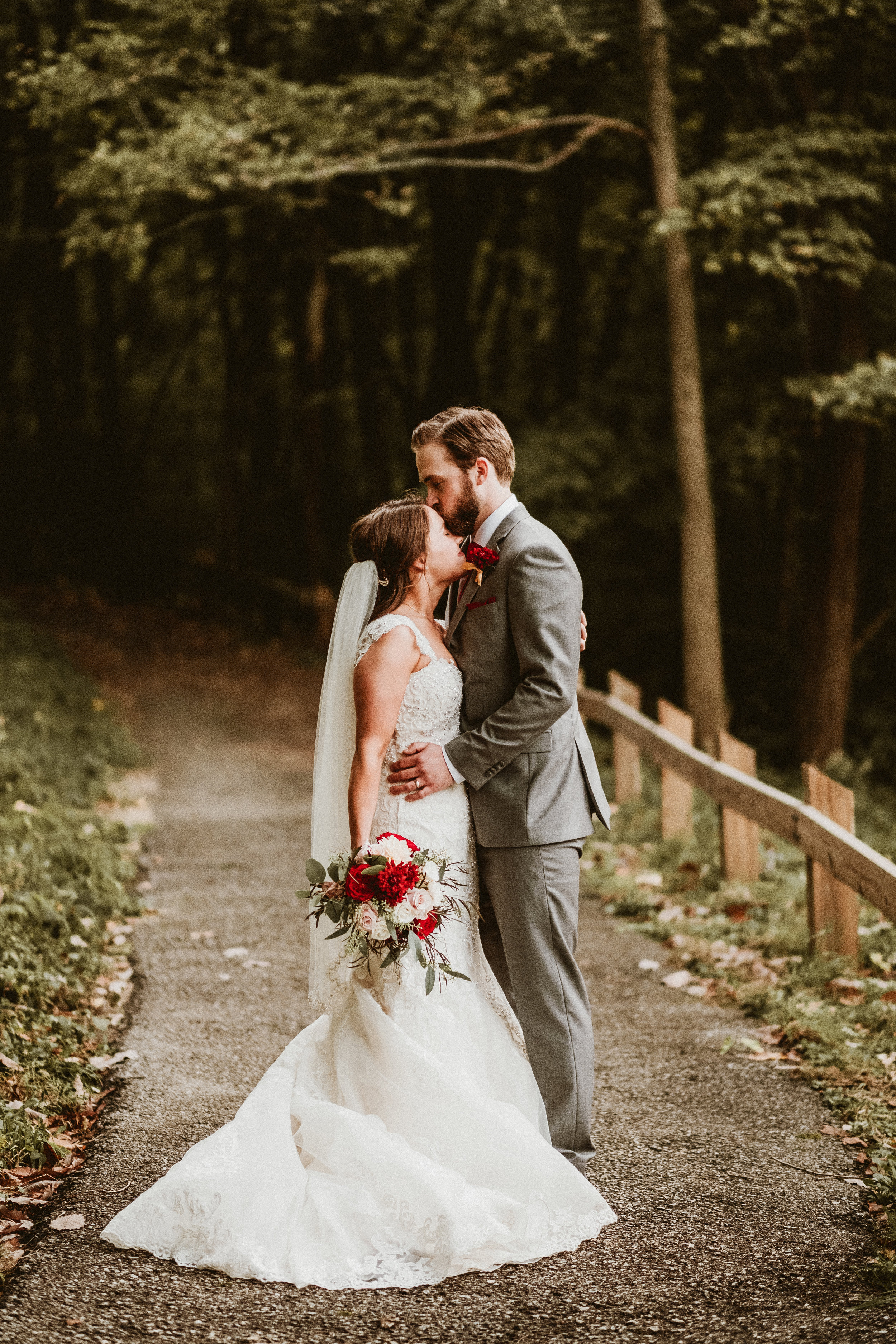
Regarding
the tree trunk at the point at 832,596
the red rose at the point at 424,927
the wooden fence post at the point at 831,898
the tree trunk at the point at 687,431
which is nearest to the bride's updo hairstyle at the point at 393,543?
the red rose at the point at 424,927

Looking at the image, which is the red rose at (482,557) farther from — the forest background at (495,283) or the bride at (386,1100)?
the forest background at (495,283)

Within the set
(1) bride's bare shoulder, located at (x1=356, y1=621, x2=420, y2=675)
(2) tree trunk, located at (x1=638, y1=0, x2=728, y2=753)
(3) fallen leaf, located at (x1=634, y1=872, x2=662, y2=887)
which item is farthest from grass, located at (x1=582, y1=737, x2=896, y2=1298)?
(2) tree trunk, located at (x1=638, y1=0, x2=728, y2=753)

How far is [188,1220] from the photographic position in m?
3.48

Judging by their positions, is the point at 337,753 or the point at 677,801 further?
the point at 677,801

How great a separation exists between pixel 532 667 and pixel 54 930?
330 cm

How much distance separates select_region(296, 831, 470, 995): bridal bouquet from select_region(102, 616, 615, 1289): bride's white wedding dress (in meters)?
0.12

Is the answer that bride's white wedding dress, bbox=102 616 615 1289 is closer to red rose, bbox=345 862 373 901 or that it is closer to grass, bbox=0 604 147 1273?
red rose, bbox=345 862 373 901

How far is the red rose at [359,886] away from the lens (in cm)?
362

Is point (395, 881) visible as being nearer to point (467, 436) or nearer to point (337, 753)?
point (337, 753)

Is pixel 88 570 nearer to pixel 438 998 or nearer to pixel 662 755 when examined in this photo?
pixel 662 755

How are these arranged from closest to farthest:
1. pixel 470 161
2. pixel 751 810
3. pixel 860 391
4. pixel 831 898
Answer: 1. pixel 831 898
2. pixel 751 810
3. pixel 860 391
4. pixel 470 161

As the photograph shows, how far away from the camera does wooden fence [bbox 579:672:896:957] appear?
18.6ft

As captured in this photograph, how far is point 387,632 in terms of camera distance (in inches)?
151

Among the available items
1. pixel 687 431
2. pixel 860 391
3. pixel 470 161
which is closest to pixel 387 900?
pixel 860 391
